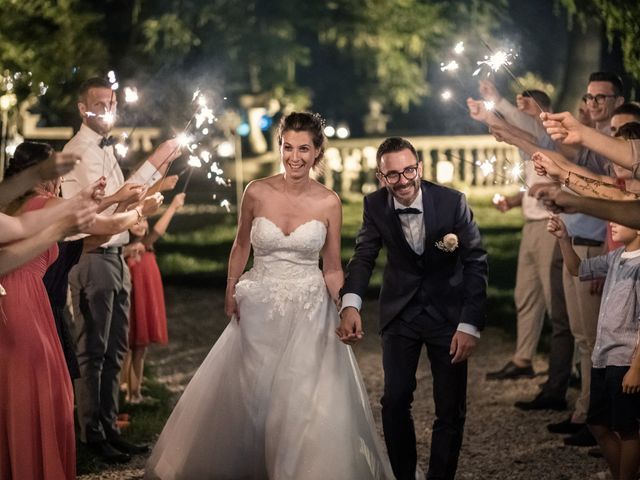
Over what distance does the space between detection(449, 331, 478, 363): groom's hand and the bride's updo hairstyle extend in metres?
1.46

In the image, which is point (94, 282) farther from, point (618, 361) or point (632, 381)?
point (632, 381)

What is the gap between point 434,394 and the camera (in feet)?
20.3

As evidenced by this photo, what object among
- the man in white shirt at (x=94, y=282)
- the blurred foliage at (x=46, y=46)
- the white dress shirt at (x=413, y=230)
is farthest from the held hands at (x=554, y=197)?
the blurred foliage at (x=46, y=46)

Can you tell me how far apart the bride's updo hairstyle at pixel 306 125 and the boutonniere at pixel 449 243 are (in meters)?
1.02

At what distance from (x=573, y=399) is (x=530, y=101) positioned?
8.01 ft

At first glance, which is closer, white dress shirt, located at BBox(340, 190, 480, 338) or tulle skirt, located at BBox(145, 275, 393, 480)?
tulle skirt, located at BBox(145, 275, 393, 480)

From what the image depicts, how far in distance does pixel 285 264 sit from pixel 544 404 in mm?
2855

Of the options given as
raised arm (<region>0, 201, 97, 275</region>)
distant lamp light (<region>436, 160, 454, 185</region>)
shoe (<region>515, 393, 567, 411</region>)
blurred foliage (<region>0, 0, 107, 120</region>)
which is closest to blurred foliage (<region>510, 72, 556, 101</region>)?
distant lamp light (<region>436, 160, 454, 185</region>)

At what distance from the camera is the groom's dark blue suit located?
6.14 metres

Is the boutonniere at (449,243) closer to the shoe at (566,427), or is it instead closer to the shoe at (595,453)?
the shoe at (595,453)

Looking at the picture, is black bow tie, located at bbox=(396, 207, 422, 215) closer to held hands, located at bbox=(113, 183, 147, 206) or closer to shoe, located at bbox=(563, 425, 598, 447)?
held hands, located at bbox=(113, 183, 147, 206)

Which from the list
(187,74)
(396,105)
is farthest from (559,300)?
(396,105)

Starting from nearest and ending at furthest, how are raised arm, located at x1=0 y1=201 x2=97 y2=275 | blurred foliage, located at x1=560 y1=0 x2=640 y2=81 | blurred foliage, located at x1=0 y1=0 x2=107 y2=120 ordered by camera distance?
Result: raised arm, located at x1=0 y1=201 x2=97 y2=275 → blurred foliage, located at x1=560 y1=0 x2=640 y2=81 → blurred foliage, located at x1=0 y1=0 x2=107 y2=120

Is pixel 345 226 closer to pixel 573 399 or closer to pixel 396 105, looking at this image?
pixel 573 399
